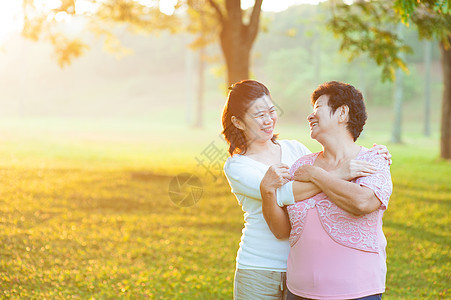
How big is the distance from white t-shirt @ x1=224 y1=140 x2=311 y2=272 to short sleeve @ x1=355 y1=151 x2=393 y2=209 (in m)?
0.61

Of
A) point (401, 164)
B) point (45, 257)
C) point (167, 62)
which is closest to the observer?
point (45, 257)

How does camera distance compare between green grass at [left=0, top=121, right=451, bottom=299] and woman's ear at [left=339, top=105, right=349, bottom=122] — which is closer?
woman's ear at [left=339, top=105, right=349, bottom=122]

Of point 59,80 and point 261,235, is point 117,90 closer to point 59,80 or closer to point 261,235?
point 59,80

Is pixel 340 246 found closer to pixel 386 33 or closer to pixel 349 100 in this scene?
pixel 349 100

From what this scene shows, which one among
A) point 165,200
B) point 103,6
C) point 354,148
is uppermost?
point 103,6

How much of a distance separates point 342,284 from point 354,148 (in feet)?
2.21

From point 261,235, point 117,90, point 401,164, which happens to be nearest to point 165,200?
point 261,235

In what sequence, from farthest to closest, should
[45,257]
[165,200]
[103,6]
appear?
[103,6], [165,200], [45,257]

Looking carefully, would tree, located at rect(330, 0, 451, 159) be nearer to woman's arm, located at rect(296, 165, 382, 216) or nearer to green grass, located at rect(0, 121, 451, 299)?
green grass, located at rect(0, 121, 451, 299)

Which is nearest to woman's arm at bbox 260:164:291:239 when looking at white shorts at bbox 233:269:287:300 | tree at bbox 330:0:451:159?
white shorts at bbox 233:269:287:300

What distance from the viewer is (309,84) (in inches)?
2340

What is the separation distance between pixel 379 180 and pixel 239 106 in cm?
94

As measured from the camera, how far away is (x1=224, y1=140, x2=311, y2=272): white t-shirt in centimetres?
292

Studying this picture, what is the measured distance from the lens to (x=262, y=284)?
297 cm
